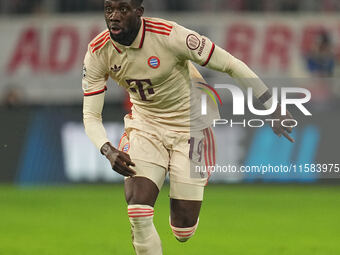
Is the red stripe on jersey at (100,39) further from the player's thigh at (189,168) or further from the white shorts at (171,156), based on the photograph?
the player's thigh at (189,168)

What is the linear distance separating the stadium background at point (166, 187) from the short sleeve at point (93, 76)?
2.47 meters

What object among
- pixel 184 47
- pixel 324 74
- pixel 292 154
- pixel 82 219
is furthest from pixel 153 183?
pixel 324 74

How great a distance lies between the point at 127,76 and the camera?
6797mm

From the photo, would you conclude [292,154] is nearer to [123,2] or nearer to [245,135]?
[245,135]

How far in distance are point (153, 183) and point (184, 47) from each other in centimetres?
110

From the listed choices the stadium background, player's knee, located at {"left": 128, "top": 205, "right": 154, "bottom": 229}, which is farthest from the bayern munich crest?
the stadium background

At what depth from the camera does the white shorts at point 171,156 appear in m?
6.82

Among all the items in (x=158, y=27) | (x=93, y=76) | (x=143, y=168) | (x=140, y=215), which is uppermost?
(x=158, y=27)

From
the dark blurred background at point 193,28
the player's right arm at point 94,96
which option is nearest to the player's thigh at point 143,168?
the player's right arm at point 94,96

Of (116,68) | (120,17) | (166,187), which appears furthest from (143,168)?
(166,187)

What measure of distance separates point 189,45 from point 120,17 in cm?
60

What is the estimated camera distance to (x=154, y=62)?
22.1 ft

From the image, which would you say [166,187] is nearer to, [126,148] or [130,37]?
[126,148]

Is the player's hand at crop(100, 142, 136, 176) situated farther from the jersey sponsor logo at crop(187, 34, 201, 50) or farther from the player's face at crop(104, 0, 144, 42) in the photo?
the jersey sponsor logo at crop(187, 34, 201, 50)
